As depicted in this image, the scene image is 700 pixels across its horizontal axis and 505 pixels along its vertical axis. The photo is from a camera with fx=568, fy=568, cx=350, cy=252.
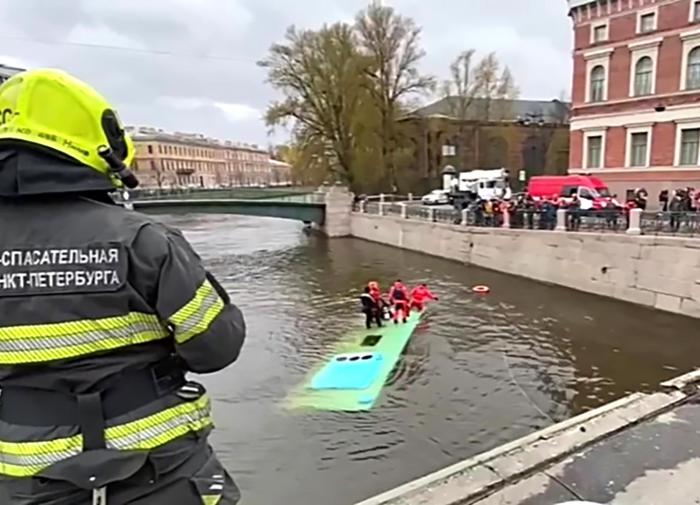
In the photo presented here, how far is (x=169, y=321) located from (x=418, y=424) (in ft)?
24.8

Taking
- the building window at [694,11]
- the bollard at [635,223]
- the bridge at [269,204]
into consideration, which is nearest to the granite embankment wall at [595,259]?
the bollard at [635,223]

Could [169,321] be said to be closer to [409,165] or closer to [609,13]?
[609,13]

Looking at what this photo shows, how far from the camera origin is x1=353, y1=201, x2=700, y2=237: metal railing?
15602 millimetres

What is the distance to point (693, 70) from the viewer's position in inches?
1047

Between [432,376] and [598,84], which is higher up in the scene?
[598,84]

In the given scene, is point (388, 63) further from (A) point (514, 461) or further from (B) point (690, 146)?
(A) point (514, 461)

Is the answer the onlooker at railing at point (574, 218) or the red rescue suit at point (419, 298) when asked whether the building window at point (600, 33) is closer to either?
the onlooker at railing at point (574, 218)

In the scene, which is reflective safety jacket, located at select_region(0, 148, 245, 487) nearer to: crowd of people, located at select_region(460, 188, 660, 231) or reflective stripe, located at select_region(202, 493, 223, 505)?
reflective stripe, located at select_region(202, 493, 223, 505)

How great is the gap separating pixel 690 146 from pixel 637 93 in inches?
153

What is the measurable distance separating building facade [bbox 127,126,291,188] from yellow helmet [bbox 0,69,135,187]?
269 ft

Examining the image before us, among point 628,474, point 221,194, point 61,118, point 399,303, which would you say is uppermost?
point 61,118

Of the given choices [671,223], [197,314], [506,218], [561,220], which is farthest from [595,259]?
[197,314]

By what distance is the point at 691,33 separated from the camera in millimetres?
26094

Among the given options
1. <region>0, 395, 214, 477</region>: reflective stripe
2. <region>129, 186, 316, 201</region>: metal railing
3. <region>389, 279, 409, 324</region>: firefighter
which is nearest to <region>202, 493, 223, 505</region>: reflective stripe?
<region>0, 395, 214, 477</region>: reflective stripe
